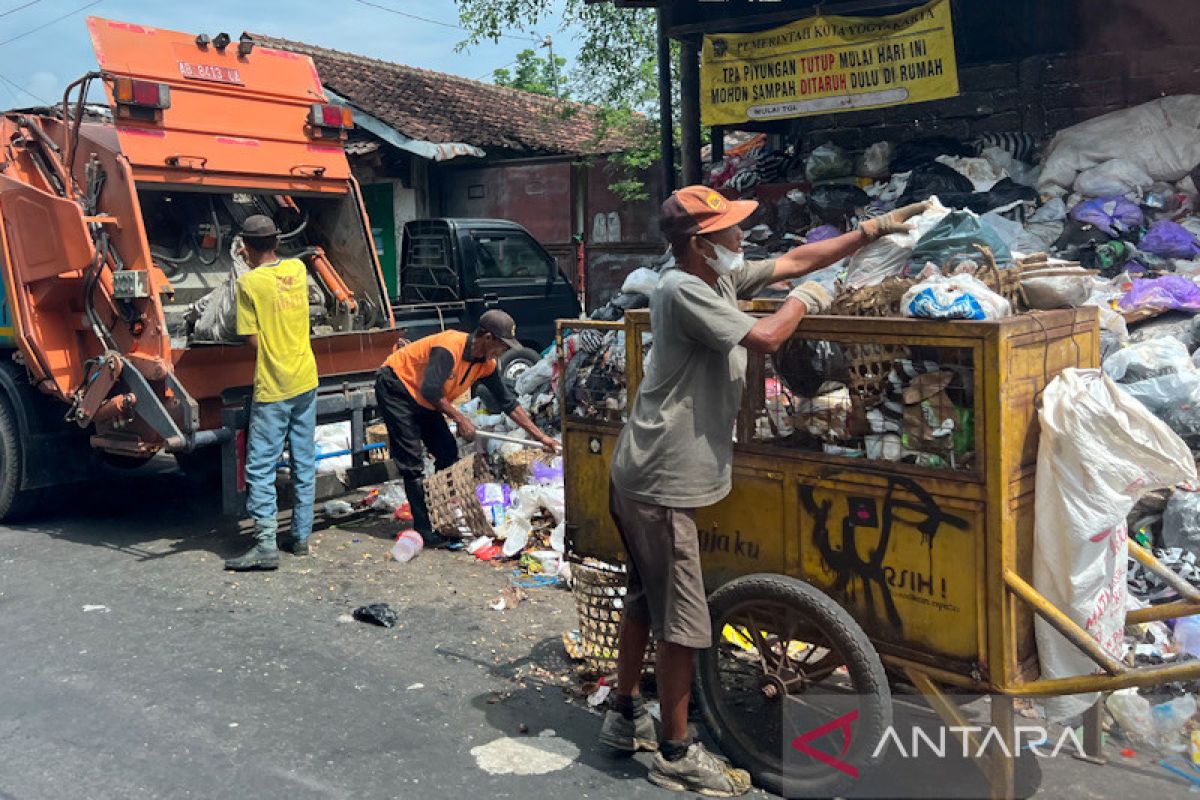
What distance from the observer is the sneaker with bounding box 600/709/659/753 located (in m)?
3.49

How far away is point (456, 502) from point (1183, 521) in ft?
12.0

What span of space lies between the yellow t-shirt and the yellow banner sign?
16.5 feet

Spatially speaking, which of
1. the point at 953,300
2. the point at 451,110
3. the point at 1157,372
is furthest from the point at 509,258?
the point at 953,300

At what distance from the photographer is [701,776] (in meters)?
3.20

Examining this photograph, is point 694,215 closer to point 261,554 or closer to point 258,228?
point 258,228

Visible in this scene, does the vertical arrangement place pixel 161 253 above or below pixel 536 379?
above

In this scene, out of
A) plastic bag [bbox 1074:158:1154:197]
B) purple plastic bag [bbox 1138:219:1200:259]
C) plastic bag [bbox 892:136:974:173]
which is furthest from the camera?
plastic bag [bbox 892:136:974:173]

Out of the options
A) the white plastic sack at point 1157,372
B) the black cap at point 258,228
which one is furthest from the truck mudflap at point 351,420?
the white plastic sack at point 1157,372

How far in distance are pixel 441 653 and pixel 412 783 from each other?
3.82ft

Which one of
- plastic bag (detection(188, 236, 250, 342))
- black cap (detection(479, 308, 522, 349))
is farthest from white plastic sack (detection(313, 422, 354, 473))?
black cap (detection(479, 308, 522, 349))

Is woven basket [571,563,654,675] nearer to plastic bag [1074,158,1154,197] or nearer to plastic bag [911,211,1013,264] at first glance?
plastic bag [911,211,1013,264]

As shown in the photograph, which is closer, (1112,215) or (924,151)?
(1112,215)

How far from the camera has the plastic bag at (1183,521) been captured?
4.54 m

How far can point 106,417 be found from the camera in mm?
6062
